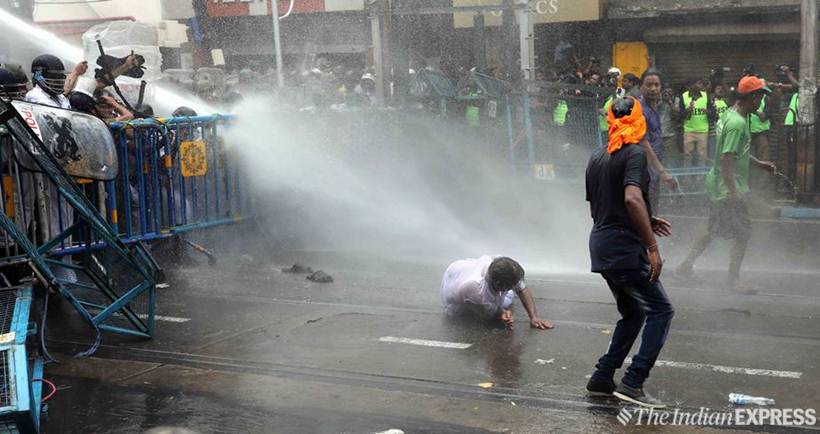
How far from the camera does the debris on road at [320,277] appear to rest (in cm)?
906

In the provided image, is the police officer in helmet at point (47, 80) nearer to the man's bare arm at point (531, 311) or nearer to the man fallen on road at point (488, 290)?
the man fallen on road at point (488, 290)

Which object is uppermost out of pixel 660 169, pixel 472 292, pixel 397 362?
pixel 660 169

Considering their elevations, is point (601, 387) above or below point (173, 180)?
below

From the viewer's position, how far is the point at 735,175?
8.39m

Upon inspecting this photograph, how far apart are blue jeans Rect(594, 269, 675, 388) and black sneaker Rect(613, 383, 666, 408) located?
3cm

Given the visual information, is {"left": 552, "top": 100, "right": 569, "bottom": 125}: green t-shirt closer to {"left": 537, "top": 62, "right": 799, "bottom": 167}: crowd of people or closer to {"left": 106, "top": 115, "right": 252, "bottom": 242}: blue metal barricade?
{"left": 537, "top": 62, "right": 799, "bottom": 167}: crowd of people

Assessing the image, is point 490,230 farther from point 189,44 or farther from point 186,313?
point 189,44

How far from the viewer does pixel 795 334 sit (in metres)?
6.83

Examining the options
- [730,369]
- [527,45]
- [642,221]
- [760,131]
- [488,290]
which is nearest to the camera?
[642,221]

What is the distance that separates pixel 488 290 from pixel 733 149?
2648mm

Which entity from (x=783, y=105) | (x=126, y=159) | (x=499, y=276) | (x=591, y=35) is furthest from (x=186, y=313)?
(x=591, y=35)

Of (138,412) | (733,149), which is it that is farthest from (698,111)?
(138,412)

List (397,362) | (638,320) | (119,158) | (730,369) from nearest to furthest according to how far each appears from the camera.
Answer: (638,320), (730,369), (397,362), (119,158)
